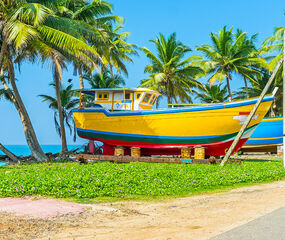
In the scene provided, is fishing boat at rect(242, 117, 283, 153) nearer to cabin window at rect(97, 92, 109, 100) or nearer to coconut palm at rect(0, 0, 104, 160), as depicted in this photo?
cabin window at rect(97, 92, 109, 100)

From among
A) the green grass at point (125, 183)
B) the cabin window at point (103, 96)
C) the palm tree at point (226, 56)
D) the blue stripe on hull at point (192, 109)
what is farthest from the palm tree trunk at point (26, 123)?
the palm tree at point (226, 56)

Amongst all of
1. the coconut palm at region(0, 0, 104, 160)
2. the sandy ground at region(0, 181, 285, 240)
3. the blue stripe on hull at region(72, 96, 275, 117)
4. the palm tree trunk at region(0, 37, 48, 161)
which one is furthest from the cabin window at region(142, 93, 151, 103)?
the sandy ground at region(0, 181, 285, 240)

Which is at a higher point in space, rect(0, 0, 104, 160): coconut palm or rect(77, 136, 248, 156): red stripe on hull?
rect(0, 0, 104, 160): coconut palm

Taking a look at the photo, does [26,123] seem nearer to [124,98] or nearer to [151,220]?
[124,98]

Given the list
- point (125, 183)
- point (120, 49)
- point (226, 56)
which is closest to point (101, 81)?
point (120, 49)

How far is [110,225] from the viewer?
572cm

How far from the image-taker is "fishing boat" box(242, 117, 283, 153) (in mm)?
22688

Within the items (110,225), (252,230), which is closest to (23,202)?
(110,225)

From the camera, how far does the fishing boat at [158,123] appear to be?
53.2 ft

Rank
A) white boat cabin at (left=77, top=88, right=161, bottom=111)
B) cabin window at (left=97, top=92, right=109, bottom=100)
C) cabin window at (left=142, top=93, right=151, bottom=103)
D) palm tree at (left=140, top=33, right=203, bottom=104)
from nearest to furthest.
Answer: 1. white boat cabin at (left=77, top=88, right=161, bottom=111)
2. cabin window at (left=142, top=93, right=151, bottom=103)
3. cabin window at (left=97, top=92, right=109, bottom=100)
4. palm tree at (left=140, top=33, right=203, bottom=104)

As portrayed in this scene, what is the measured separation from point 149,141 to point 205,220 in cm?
1193

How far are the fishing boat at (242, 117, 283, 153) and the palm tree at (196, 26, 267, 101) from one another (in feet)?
28.4

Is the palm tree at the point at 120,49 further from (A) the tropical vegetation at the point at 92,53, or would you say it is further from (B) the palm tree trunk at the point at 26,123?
(B) the palm tree trunk at the point at 26,123

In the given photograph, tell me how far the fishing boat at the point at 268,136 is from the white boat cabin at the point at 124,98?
30.2 ft
